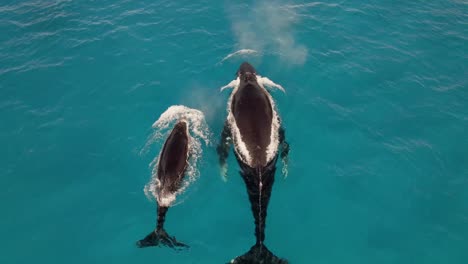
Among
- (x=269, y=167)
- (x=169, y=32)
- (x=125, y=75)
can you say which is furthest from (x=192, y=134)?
(x=169, y=32)

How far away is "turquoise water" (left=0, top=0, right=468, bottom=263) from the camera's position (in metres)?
15.3

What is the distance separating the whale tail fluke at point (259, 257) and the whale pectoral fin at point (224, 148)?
405 cm

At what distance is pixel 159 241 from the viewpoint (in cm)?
1480

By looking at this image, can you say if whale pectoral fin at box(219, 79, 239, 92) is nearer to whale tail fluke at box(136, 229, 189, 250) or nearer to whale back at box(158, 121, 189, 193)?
whale back at box(158, 121, 189, 193)

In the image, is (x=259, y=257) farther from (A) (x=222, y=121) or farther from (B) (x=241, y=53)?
(B) (x=241, y=53)

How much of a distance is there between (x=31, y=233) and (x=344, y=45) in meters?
21.5

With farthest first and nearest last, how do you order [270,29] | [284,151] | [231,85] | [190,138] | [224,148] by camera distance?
[270,29] → [231,85] → [190,138] → [224,148] → [284,151]

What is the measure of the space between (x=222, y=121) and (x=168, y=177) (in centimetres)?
527

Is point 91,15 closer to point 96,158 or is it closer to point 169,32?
point 169,32

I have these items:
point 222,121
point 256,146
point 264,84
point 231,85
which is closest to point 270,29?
point 264,84

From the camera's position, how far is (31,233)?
51.4 feet

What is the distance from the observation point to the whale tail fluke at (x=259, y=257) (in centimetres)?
1379

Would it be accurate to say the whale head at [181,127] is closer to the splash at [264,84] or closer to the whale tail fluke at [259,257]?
the splash at [264,84]

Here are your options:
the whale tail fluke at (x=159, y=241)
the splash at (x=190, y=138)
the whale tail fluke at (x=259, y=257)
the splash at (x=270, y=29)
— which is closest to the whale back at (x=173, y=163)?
the splash at (x=190, y=138)
